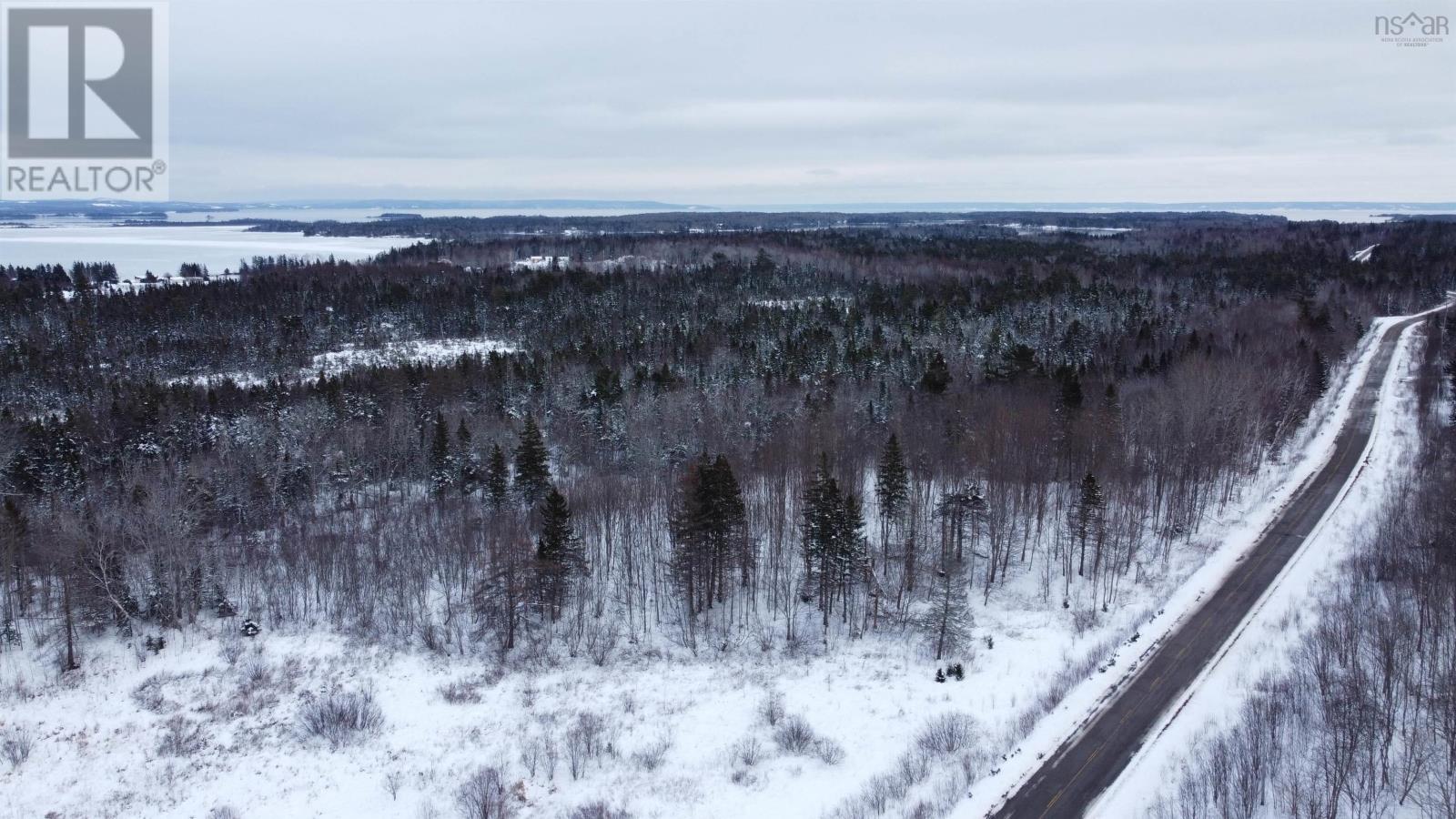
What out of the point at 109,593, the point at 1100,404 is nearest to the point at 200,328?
the point at 109,593

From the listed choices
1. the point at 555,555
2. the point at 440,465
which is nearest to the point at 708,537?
the point at 555,555

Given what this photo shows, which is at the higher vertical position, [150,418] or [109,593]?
[150,418]

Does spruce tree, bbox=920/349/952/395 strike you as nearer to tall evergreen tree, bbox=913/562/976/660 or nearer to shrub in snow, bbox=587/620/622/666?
→ tall evergreen tree, bbox=913/562/976/660

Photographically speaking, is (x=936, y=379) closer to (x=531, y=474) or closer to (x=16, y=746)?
(x=531, y=474)

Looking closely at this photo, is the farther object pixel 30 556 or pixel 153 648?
pixel 30 556

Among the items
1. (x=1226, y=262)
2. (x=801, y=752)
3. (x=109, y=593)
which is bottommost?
(x=801, y=752)

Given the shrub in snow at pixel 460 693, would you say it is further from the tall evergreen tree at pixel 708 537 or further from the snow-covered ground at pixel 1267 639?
the snow-covered ground at pixel 1267 639

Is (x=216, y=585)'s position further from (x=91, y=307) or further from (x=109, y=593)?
(x=91, y=307)

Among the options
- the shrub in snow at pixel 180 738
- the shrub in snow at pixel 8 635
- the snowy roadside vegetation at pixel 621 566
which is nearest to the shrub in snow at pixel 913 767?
the snowy roadside vegetation at pixel 621 566
